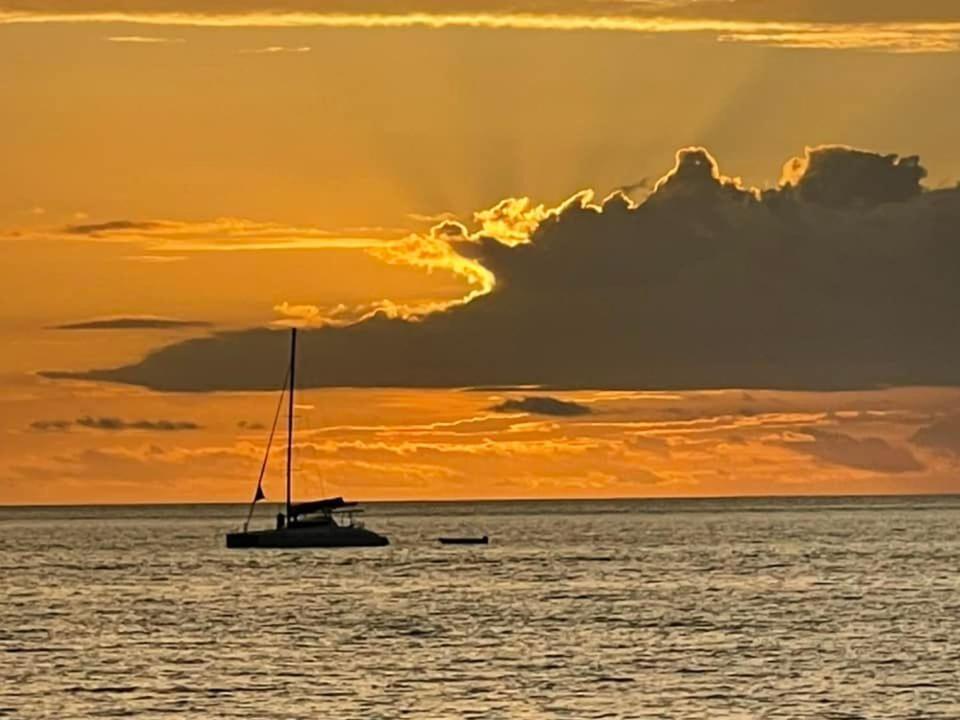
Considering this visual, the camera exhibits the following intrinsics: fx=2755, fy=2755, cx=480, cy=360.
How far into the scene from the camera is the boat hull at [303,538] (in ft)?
631

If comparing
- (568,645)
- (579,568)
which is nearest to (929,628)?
(568,645)

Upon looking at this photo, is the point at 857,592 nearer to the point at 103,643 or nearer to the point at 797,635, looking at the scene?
the point at 797,635

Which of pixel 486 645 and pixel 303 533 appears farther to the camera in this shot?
pixel 303 533

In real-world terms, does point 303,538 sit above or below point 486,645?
above

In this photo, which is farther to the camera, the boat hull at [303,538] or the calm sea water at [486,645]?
the boat hull at [303,538]

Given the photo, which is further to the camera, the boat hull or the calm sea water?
the boat hull

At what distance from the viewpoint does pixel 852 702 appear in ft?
266

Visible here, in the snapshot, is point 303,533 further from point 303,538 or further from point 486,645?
point 486,645

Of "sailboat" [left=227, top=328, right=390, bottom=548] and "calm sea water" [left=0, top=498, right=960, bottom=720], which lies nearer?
"calm sea water" [left=0, top=498, right=960, bottom=720]

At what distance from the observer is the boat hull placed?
192250 millimetres

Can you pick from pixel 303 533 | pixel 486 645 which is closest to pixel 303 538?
pixel 303 533

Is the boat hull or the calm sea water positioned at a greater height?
the boat hull

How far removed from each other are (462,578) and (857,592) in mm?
29166

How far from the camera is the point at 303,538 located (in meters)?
192
